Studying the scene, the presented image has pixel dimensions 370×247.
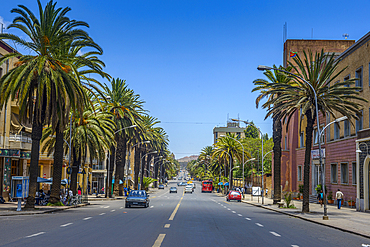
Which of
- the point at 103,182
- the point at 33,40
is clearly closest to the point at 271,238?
the point at 33,40

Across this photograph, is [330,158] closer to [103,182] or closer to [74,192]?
[74,192]

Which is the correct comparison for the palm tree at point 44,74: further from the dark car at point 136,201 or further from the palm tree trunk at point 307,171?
the palm tree trunk at point 307,171

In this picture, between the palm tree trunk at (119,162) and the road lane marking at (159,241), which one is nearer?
the road lane marking at (159,241)

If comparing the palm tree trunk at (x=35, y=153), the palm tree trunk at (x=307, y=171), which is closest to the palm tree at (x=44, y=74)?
the palm tree trunk at (x=35, y=153)

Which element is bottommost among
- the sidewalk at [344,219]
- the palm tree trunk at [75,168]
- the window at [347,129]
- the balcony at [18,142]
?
the sidewalk at [344,219]

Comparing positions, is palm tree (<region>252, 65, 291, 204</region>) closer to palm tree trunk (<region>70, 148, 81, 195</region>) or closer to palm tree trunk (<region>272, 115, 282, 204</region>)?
palm tree trunk (<region>272, 115, 282, 204</region>)

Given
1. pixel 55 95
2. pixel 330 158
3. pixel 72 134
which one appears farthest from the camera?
pixel 330 158

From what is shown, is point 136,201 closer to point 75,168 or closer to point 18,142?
point 75,168

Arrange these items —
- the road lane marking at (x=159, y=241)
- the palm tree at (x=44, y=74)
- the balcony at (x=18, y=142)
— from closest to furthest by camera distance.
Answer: the road lane marking at (x=159, y=241) → the palm tree at (x=44, y=74) → the balcony at (x=18, y=142)

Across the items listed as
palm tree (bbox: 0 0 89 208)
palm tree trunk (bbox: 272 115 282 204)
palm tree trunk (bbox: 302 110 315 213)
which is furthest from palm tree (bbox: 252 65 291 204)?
palm tree (bbox: 0 0 89 208)

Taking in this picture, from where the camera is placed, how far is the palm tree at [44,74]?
91.8ft

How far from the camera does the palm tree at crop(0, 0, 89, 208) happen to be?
27984mm

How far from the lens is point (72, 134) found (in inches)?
1565

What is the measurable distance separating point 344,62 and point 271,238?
30963 millimetres
